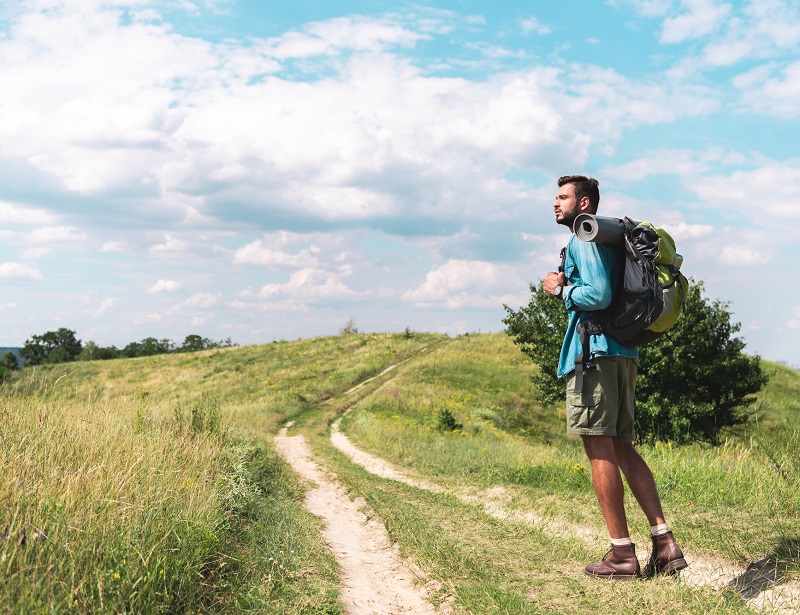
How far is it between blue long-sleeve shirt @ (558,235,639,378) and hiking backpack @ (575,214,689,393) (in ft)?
0.17

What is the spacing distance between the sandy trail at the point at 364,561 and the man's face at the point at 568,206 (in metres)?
3.13

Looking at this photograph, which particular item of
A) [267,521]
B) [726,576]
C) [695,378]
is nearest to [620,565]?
[726,576]

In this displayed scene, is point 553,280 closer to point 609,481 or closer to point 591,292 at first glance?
point 591,292

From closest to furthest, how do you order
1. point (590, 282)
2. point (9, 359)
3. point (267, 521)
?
1. point (590, 282)
2. point (267, 521)
3. point (9, 359)

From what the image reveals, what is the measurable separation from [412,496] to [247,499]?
2.89 metres

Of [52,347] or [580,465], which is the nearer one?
[580,465]

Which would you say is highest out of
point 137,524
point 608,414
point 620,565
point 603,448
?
point 608,414

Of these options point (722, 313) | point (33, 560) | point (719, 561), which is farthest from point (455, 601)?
point (722, 313)

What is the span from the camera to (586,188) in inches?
191

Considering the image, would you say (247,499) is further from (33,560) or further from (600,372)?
(600,372)

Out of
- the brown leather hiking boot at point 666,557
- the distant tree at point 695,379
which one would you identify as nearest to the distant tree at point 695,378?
the distant tree at point 695,379

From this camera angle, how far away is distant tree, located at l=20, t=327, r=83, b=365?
106 m

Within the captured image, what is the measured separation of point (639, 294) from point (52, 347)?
409 feet

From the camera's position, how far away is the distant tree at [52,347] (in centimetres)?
10581
